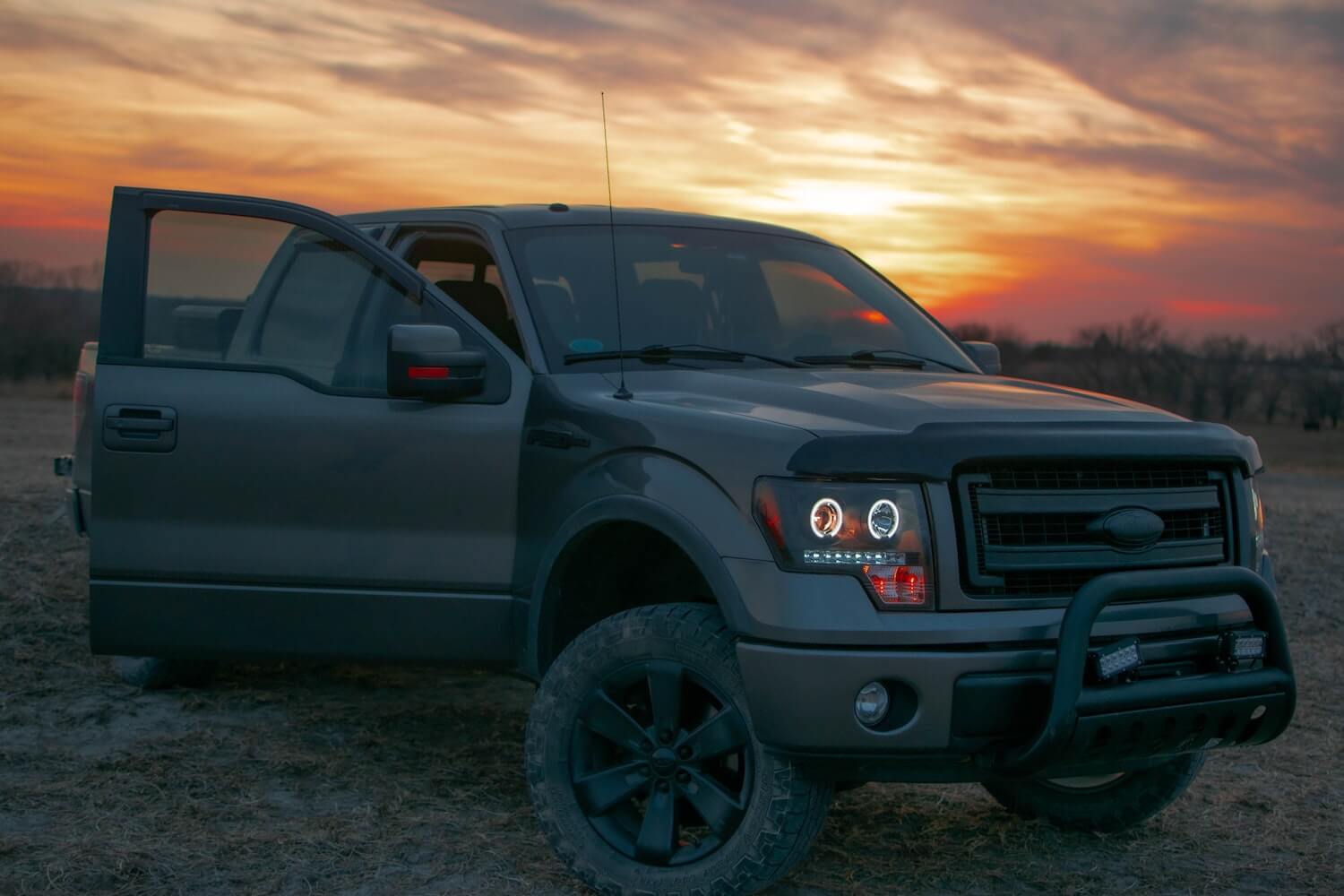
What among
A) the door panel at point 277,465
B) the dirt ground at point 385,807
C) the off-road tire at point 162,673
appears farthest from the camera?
the off-road tire at point 162,673

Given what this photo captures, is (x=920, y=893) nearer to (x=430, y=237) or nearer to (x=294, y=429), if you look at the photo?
(x=294, y=429)

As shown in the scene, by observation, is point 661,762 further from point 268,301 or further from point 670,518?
point 268,301

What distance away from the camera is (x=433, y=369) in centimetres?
457

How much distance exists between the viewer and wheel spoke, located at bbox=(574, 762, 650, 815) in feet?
13.5

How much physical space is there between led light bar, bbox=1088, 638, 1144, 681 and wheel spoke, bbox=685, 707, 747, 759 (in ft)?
2.92

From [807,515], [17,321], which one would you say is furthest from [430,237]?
[17,321]

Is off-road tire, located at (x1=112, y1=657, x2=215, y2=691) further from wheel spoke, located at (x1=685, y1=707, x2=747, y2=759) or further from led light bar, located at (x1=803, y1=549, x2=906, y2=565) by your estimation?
led light bar, located at (x1=803, y1=549, x2=906, y2=565)

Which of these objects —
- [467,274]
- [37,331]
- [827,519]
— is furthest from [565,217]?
[37,331]

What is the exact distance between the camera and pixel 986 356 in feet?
19.2

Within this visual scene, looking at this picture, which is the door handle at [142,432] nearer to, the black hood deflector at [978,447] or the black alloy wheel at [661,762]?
the black alloy wheel at [661,762]

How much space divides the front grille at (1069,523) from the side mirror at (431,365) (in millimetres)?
1586

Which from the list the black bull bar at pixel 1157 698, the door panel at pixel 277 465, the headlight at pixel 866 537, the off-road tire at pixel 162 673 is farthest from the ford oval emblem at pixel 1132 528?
the off-road tire at pixel 162 673

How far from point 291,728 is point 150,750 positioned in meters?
0.56

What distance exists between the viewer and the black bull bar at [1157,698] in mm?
3611
